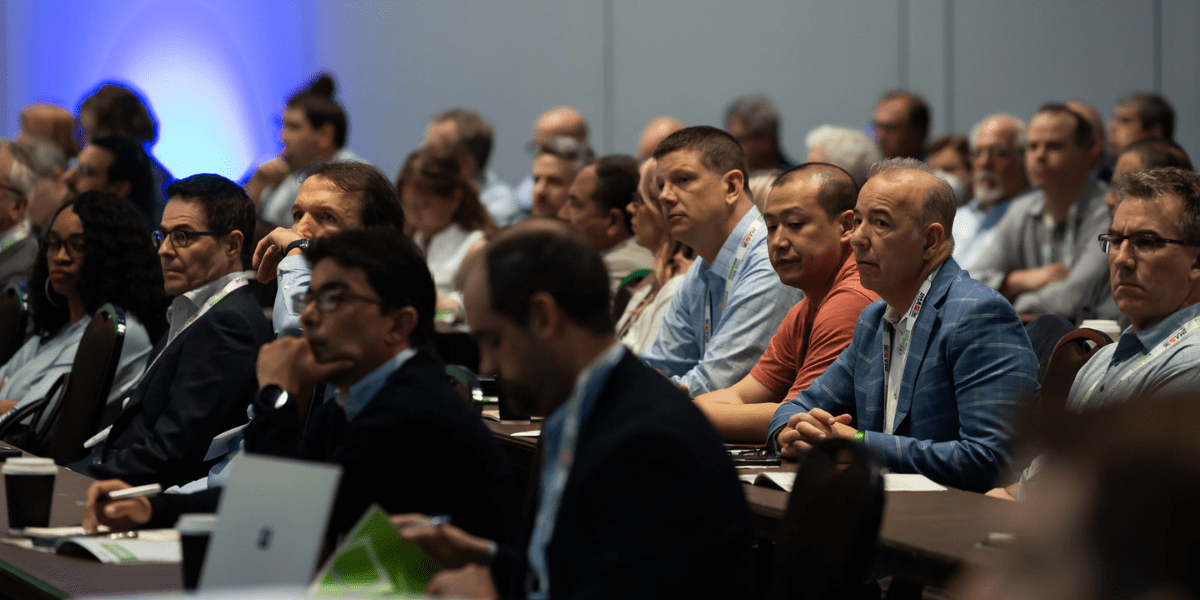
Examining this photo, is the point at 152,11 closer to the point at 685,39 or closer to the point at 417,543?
the point at 685,39

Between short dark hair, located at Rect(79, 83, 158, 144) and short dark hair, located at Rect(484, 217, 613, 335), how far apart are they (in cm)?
571

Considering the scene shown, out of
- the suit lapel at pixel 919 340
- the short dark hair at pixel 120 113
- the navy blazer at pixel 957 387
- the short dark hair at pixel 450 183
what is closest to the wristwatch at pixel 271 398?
the navy blazer at pixel 957 387

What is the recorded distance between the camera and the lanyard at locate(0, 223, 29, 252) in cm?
546

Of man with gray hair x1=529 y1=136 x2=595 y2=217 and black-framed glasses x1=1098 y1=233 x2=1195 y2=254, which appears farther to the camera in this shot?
man with gray hair x1=529 y1=136 x2=595 y2=217

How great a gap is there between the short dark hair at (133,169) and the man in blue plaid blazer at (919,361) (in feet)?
12.0

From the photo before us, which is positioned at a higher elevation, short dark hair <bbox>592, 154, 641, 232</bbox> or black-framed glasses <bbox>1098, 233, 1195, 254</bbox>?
black-framed glasses <bbox>1098, 233, 1195, 254</bbox>

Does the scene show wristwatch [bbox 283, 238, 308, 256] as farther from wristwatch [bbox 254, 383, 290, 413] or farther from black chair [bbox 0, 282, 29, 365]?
black chair [bbox 0, 282, 29, 365]

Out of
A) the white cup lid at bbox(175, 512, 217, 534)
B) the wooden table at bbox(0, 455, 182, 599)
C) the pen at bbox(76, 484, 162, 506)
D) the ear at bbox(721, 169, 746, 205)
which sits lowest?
the wooden table at bbox(0, 455, 182, 599)

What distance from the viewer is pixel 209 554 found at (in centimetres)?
153

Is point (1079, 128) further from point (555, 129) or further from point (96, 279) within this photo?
point (96, 279)

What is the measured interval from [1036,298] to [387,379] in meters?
4.25

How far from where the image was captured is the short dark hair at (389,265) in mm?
2010

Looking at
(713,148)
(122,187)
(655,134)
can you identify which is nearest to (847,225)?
(713,148)

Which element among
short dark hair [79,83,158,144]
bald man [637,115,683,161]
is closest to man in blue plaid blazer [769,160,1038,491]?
bald man [637,115,683,161]
